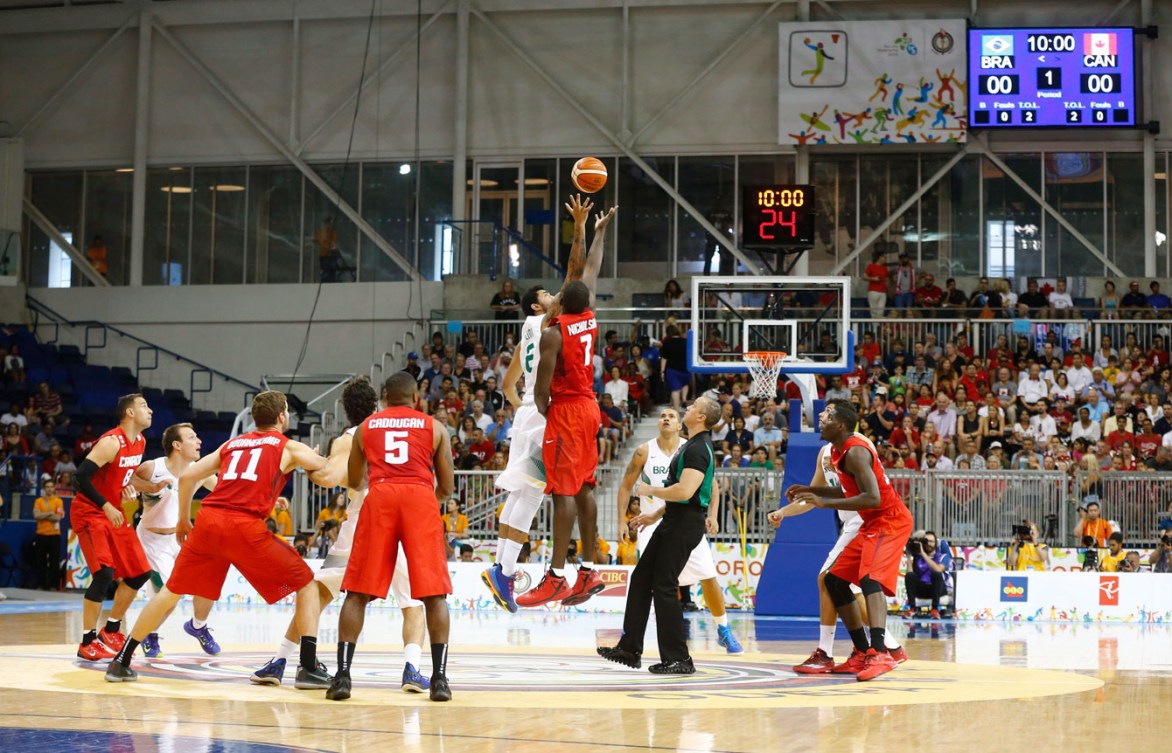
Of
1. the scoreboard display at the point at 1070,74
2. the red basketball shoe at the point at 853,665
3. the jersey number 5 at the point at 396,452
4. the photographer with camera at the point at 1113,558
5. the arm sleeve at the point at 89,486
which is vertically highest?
the scoreboard display at the point at 1070,74

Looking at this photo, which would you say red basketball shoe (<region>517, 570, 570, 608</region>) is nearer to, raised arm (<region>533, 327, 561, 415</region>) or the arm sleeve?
raised arm (<region>533, 327, 561, 415</region>)

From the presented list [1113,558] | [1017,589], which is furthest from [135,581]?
[1113,558]

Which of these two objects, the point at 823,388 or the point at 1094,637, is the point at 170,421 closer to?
the point at 823,388

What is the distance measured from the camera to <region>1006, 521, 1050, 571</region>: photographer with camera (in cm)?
2038

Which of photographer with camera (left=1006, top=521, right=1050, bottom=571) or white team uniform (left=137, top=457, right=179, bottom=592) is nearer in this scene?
white team uniform (left=137, top=457, right=179, bottom=592)

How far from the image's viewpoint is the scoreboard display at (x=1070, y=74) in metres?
29.0

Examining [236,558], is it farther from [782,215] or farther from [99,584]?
[782,215]

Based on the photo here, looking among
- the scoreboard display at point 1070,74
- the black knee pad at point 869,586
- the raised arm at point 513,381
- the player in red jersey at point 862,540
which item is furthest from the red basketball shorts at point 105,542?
the scoreboard display at point 1070,74

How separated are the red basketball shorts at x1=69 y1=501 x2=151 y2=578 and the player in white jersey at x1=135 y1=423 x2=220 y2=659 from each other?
35 centimetres

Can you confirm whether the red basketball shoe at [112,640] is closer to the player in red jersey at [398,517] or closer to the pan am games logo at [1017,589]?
the player in red jersey at [398,517]

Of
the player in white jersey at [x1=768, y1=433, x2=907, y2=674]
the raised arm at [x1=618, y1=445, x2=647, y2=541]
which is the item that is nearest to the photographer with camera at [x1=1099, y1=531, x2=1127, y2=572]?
the raised arm at [x1=618, y1=445, x2=647, y2=541]

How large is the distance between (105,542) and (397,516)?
3623 millimetres

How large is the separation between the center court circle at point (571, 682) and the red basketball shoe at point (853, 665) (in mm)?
130

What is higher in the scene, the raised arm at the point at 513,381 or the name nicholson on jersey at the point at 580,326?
the name nicholson on jersey at the point at 580,326
